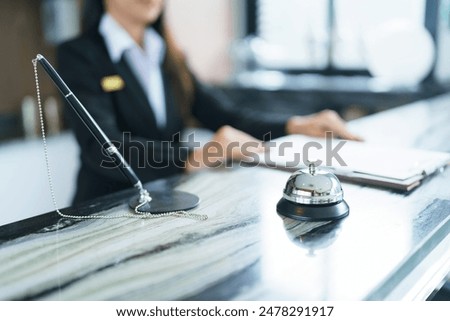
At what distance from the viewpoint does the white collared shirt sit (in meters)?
1.66

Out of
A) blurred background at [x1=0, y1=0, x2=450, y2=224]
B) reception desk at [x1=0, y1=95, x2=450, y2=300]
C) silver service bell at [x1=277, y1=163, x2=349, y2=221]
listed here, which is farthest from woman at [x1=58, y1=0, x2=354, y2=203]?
silver service bell at [x1=277, y1=163, x2=349, y2=221]

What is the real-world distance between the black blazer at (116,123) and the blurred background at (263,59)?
1.39 ft

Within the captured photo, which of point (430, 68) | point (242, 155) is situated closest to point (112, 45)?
point (242, 155)

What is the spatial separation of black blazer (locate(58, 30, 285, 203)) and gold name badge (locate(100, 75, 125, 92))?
10 mm

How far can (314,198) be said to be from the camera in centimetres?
86

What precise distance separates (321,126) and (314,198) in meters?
0.72

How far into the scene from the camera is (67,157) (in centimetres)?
277

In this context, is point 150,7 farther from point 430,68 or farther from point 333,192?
point 430,68

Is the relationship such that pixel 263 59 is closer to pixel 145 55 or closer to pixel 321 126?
pixel 145 55

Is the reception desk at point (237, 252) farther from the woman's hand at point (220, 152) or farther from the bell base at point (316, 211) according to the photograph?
the woman's hand at point (220, 152)

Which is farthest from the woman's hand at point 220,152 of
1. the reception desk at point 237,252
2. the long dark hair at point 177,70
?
the long dark hair at point 177,70

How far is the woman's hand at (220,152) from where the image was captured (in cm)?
128

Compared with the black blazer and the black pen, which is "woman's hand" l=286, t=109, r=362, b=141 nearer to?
the black blazer

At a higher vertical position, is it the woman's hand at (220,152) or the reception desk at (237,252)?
the woman's hand at (220,152)
